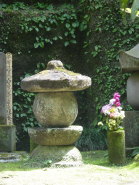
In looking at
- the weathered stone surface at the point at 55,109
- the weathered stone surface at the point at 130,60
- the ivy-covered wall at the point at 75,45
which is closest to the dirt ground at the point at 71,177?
the weathered stone surface at the point at 55,109

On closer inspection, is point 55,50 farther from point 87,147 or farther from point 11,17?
point 87,147

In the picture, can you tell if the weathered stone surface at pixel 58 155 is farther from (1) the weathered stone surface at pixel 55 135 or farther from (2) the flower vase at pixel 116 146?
(2) the flower vase at pixel 116 146

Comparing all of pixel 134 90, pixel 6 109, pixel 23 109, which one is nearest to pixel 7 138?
pixel 6 109

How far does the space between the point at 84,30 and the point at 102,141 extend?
124 inches

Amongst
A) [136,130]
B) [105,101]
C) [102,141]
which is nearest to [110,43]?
[105,101]

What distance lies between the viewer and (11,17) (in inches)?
355

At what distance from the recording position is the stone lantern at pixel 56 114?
186 inches

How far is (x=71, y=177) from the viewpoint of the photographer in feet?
12.2

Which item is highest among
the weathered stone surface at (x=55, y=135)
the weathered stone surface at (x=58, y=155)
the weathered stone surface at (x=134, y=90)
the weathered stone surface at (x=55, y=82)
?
the weathered stone surface at (x=55, y=82)

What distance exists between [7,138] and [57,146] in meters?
1.40

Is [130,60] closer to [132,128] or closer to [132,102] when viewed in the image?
[132,102]

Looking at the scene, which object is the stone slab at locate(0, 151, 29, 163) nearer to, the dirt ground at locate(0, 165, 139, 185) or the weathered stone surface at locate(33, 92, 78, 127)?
the weathered stone surface at locate(33, 92, 78, 127)

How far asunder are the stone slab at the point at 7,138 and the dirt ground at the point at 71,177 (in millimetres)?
1740

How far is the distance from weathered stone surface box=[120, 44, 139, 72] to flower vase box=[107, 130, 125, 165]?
125 cm
